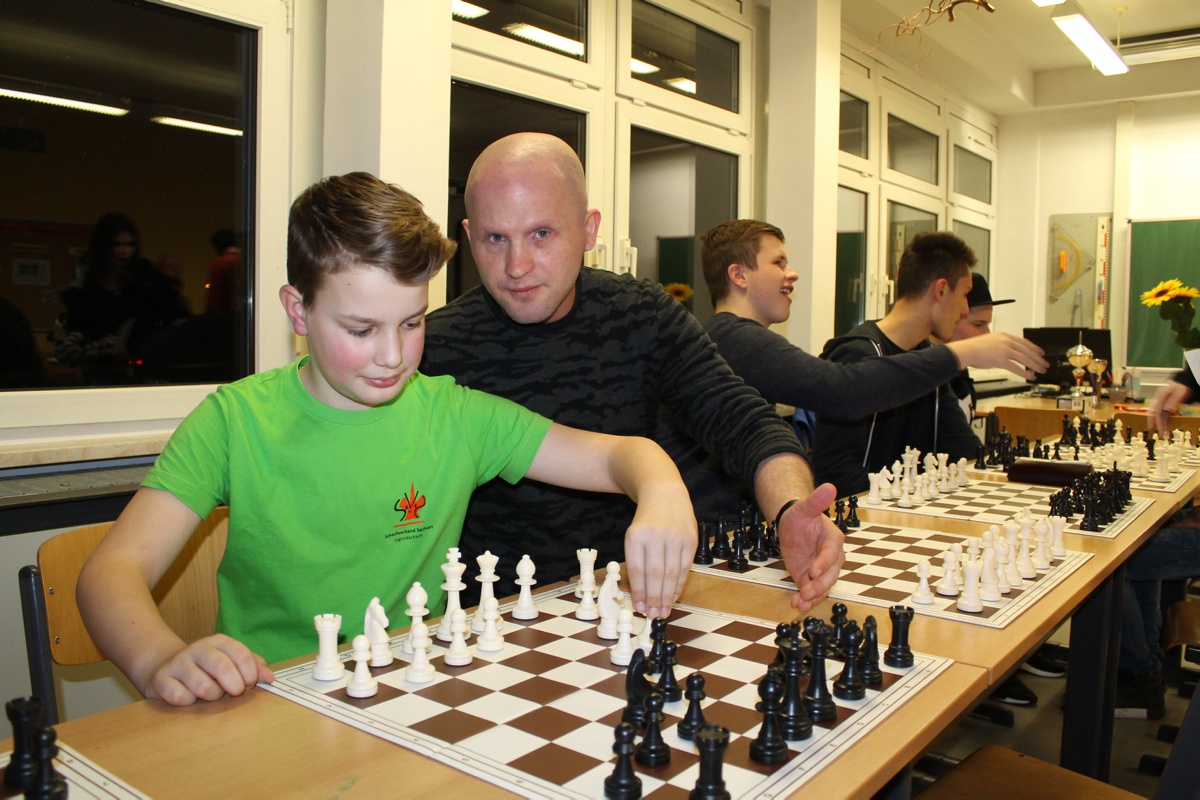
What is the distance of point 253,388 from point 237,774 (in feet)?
2.61

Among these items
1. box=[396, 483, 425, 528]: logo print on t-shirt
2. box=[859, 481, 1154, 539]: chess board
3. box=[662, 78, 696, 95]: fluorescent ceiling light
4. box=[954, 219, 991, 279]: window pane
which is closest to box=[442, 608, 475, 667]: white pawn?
box=[396, 483, 425, 528]: logo print on t-shirt

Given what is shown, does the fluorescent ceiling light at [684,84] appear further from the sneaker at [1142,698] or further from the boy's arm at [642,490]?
the boy's arm at [642,490]

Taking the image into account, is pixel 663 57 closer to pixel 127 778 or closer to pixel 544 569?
pixel 544 569

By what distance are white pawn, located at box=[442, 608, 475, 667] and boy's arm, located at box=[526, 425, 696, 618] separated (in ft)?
0.83

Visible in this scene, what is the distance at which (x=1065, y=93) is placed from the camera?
9047 millimetres

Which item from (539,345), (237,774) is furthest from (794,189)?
(237,774)

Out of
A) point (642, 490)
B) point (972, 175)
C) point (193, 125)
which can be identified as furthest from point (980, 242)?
point (642, 490)

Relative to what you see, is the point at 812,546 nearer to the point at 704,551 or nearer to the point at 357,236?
the point at 704,551

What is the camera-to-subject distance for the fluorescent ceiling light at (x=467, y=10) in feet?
12.7

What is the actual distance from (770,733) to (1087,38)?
717cm

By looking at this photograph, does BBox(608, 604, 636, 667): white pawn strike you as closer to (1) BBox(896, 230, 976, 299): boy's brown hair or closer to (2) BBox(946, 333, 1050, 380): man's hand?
(2) BBox(946, 333, 1050, 380): man's hand

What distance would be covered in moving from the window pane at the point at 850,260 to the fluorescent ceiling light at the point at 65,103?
17.3 ft

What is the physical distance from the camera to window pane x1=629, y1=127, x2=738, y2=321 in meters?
5.04

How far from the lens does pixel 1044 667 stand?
3.82 metres
